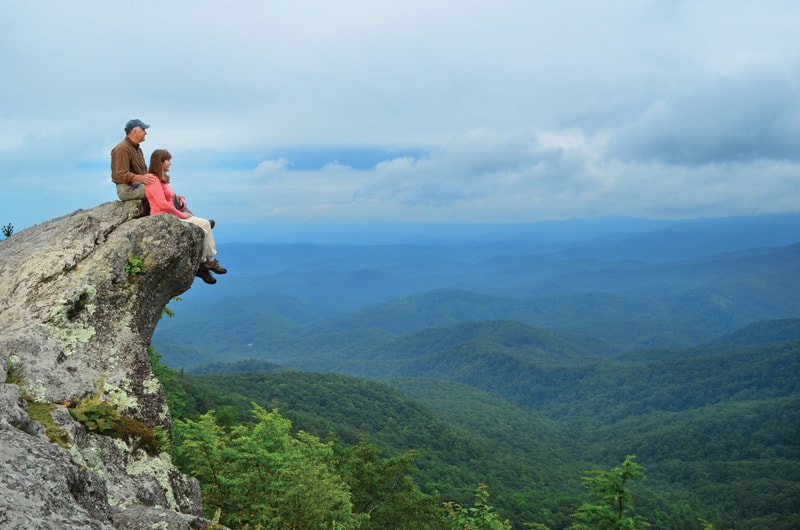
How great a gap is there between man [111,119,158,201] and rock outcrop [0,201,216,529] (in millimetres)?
442

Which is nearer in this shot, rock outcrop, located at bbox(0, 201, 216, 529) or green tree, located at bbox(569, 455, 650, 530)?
rock outcrop, located at bbox(0, 201, 216, 529)

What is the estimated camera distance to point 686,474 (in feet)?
553

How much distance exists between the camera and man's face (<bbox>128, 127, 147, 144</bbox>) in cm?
1270

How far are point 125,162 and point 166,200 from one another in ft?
4.23

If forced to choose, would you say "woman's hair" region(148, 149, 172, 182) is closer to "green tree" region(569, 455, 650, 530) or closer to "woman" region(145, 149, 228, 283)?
"woman" region(145, 149, 228, 283)

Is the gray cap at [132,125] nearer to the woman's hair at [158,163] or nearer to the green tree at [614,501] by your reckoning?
the woman's hair at [158,163]

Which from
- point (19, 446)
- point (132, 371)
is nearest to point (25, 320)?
point (132, 371)

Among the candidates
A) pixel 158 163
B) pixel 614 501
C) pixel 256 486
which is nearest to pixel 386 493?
pixel 614 501

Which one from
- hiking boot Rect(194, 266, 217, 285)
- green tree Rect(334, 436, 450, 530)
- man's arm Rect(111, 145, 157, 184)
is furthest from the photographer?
green tree Rect(334, 436, 450, 530)

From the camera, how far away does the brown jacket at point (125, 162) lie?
40.5ft

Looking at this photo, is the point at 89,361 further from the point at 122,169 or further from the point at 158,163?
the point at 158,163

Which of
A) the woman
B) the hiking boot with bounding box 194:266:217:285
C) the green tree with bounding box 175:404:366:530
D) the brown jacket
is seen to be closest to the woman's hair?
the woman

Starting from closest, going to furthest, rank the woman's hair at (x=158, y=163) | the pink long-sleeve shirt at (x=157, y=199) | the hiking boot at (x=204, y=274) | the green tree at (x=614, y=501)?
the pink long-sleeve shirt at (x=157, y=199) → the woman's hair at (x=158, y=163) → the hiking boot at (x=204, y=274) → the green tree at (x=614, y=501)

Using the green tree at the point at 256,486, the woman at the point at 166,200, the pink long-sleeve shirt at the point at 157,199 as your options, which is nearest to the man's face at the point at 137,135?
the woman at the point at 166,200
